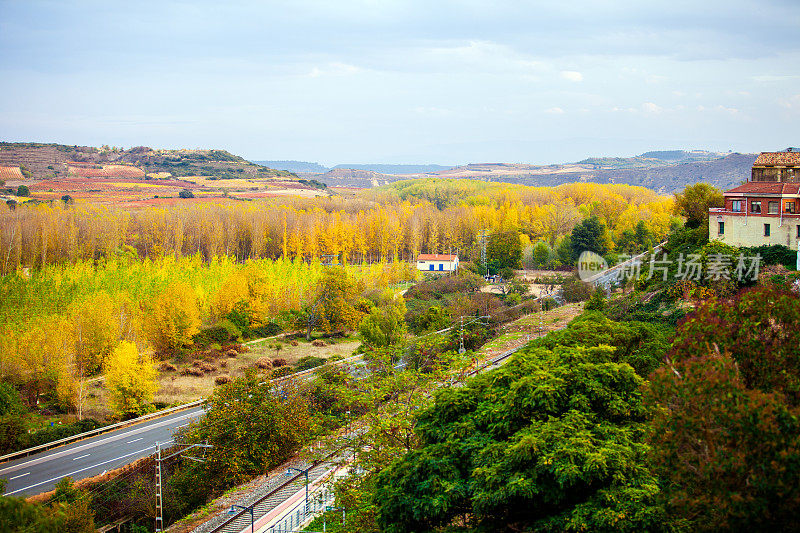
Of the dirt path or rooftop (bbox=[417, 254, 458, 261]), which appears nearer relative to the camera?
the dirt path

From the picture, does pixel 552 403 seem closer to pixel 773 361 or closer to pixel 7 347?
pixel 773 361

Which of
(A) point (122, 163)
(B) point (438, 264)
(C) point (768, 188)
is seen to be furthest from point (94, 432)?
(A) point (122, 163)

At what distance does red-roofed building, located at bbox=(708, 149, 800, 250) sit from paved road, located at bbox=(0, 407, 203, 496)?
2158 cm

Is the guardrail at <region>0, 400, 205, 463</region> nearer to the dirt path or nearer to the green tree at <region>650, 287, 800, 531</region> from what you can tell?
the dirt path

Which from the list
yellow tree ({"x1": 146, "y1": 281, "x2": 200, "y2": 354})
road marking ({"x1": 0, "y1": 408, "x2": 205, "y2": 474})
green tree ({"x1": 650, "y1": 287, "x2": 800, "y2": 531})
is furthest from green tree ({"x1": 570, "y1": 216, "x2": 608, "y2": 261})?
green tree ({"x1": 650, "y1": 287, "x2": 800, "y2": 531})

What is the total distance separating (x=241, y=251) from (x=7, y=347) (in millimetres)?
33599

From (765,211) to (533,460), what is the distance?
1966 cm

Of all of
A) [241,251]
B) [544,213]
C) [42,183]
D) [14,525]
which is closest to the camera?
[14,525]

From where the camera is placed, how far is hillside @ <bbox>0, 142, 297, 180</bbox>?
81125 mm

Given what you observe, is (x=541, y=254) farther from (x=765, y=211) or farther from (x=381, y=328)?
(x=765, y=211)

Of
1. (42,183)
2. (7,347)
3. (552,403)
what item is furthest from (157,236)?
(552,403)

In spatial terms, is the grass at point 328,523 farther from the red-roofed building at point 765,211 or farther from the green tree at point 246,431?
the red-roofed building at point 765,211

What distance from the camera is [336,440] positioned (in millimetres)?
13375

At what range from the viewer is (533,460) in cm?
869
